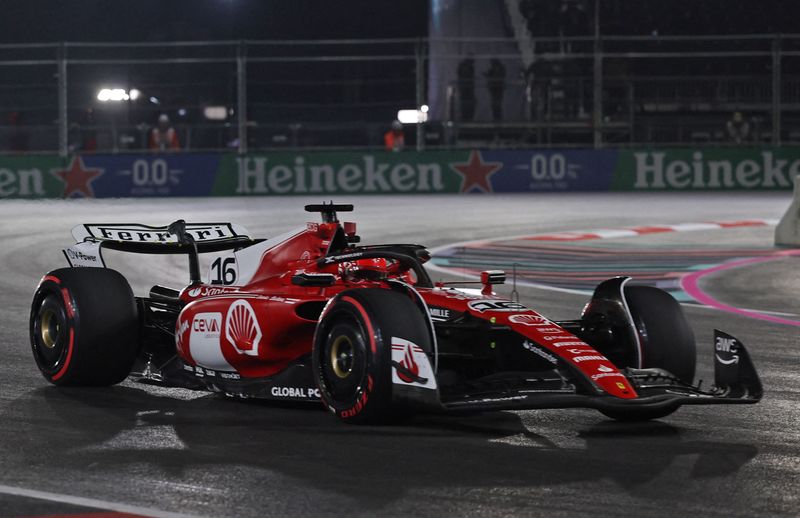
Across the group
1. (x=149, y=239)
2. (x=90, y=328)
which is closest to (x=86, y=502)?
(x=90, y=328)

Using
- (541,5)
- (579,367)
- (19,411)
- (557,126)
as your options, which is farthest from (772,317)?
(541,5)

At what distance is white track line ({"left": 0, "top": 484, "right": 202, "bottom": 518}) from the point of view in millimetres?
4910

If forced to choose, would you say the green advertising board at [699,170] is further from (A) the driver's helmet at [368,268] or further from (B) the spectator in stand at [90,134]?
(A) the driver's helmet at [368,268]

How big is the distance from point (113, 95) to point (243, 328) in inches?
904

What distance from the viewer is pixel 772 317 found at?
36.1 ft

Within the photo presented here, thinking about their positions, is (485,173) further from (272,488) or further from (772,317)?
(272,488)

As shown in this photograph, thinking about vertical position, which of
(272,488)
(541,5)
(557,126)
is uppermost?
(541,5)

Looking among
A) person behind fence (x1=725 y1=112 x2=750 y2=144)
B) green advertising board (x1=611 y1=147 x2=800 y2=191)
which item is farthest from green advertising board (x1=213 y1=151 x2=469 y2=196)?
person behind fence (x1=725 y1=112 x2=750 y2=144)

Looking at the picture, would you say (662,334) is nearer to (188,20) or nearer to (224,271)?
(224,271)

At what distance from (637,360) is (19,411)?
3.19 metres

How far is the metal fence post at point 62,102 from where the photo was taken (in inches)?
1068

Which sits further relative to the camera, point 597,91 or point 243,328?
point 597,91

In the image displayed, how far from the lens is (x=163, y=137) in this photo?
2845 centimetres

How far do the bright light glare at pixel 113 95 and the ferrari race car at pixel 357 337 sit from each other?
20585 mm
